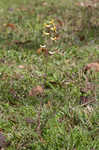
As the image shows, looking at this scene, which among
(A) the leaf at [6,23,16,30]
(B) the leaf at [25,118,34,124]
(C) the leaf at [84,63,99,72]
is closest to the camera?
(B) the leaf at [25,118,34,124]

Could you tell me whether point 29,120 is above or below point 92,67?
below

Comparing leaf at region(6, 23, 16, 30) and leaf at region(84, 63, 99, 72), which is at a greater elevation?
leaf at region(6, 23, 16, 30)

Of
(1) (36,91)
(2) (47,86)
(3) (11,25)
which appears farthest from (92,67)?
(3) (11,25)

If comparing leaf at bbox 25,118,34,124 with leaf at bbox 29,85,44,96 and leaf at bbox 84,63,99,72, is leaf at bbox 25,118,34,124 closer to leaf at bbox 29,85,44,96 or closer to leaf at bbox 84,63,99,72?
leaf at bbox 29,85,44,96

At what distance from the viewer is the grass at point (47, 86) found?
94.7 inches

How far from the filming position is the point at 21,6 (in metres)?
5.57

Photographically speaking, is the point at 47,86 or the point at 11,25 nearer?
the point at 47,86

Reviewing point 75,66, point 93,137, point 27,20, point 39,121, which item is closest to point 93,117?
point 93,137

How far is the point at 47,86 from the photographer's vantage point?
323 cm

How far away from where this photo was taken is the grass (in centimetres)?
241

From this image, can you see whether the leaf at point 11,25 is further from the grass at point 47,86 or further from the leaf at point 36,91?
the leaf at point 36,91

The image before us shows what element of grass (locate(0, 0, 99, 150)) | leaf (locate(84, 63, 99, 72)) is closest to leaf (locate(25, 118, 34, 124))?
grass (locate(0, 0, 99, 150))

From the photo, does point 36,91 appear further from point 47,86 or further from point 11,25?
point 11,25

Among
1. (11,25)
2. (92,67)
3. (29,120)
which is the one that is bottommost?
(29,120)
